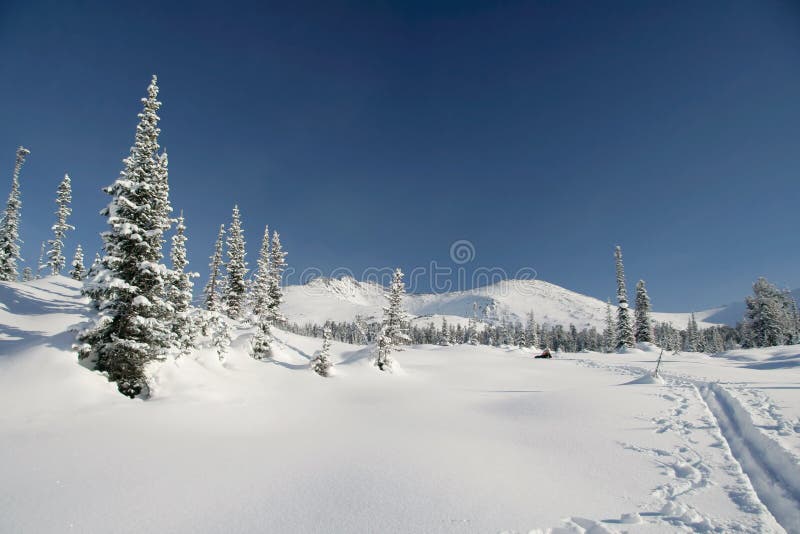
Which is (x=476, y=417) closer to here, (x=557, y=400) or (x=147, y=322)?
(x=557, y=400)

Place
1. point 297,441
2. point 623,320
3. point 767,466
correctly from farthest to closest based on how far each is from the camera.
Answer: point 623,320 → point 297,441 → point 767,466

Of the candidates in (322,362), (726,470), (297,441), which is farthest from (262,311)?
(726,470)

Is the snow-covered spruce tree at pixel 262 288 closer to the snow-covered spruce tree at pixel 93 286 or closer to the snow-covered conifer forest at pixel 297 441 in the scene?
the snow-covered conifer forest at pixel 297 441

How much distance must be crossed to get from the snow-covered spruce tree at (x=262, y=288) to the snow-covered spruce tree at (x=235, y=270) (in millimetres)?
9763

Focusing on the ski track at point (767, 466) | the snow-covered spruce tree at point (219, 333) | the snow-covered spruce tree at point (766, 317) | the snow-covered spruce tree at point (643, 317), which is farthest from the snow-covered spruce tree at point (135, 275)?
the snow-covered spruce tree at point (766, 317)

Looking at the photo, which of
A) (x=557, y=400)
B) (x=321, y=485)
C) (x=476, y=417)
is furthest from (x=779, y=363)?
(x=321, y=485)

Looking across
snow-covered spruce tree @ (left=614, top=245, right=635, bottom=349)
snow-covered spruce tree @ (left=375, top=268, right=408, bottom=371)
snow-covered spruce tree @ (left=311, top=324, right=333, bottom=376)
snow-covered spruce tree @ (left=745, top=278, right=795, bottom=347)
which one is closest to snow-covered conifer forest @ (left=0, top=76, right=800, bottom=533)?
snow-covered spruce tree @ (left=311, top=324, right=333, bottom=376)

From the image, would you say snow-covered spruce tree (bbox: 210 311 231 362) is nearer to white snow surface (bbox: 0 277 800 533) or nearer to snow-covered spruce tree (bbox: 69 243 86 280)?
white snow surface (bbox: 0 277 800 533)

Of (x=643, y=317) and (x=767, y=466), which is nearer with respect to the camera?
(x=767, y=466)

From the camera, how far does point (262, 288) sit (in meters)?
36.9

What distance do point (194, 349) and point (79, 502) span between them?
17.0 m

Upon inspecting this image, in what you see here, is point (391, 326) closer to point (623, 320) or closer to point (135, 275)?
point (135, 275)

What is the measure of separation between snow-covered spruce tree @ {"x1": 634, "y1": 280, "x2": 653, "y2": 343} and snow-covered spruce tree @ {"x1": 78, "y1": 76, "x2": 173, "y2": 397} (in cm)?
6751

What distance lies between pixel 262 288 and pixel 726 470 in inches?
1389
